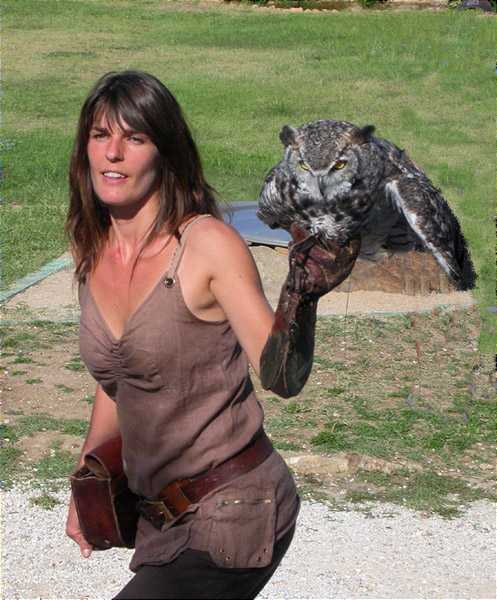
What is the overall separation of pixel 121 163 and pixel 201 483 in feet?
2.61

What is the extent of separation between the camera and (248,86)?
18188 mm

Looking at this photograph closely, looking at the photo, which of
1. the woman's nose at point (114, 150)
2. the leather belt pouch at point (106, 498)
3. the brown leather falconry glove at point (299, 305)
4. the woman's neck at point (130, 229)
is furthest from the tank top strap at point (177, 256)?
the leather belt pouch at point (106, 498)

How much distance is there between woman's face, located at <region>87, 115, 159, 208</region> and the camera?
2.99 m

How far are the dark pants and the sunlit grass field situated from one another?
5.52 m

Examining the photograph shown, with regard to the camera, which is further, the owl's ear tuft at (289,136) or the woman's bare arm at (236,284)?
the owl's ear tuft at (289,136)

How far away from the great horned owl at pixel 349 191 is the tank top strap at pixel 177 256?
11.4 inches

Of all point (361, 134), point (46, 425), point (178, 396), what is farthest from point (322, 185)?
point (46, 425)

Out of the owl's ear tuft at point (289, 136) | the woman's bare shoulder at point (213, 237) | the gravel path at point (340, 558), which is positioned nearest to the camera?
the woman's bare shoulder at point (213, 237)

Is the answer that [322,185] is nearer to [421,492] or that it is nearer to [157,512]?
[157,512]

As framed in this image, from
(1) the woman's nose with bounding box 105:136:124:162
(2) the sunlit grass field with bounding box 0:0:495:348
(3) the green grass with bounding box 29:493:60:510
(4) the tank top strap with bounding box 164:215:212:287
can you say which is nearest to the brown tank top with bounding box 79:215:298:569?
(4) the tank top strap with bounding box 164:215:212:287

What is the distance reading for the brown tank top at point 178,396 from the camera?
9.61ft

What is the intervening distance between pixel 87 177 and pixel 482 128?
13.2 m

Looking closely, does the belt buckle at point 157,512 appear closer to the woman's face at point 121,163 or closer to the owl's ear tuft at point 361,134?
the woman's face at point 121,163

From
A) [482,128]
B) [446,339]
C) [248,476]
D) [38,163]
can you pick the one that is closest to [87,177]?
[248,476]
